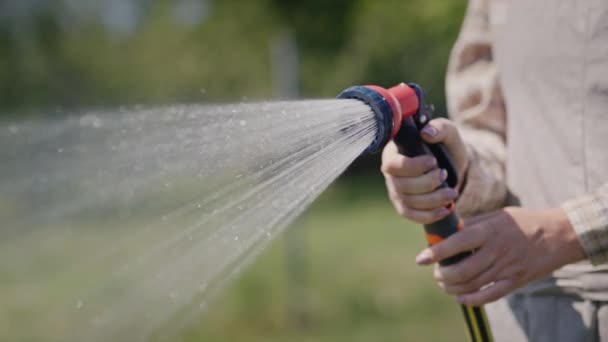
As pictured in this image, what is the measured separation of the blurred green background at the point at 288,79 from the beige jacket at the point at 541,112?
1716mm

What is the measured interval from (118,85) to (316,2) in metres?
9.11

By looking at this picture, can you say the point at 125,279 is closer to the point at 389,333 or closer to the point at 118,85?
the point at 389,333

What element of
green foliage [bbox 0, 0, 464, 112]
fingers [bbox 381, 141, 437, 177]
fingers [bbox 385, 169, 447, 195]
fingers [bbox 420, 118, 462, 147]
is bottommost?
green foliage [bbox 0, 0, 464, 112]

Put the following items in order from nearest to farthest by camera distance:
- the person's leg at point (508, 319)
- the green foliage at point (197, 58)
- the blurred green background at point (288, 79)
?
the person's leg at point (508, 319) < the blurred green background at point (288, 79) < the green foliage at point (197, 58)

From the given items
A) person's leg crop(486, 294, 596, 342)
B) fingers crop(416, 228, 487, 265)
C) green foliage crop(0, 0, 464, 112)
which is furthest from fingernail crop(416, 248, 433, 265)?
green foliage crop(0, 0, 464, 112)

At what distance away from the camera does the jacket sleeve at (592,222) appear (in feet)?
4.58

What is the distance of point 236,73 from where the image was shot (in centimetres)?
1415

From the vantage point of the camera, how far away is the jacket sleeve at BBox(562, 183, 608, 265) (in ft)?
4.58

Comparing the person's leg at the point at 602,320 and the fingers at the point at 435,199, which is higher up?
the fingers at the point at 435,199

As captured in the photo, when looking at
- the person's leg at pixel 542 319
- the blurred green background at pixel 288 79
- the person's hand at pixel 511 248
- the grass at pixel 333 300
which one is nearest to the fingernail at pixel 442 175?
the person's hand at pixel 511 248

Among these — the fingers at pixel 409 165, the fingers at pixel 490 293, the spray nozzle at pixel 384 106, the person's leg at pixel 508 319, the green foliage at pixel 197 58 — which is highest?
the spray nozzle at pixel 384 106

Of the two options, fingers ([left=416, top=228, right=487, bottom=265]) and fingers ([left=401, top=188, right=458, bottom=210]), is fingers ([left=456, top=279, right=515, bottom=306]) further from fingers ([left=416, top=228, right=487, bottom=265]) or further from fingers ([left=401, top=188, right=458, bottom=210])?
fingers ([left=401, top=188, right=458, bottom=210])

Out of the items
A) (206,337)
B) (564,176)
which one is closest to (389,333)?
(206,337)

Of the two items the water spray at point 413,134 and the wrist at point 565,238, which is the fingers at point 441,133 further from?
the wrist at point 565,238
